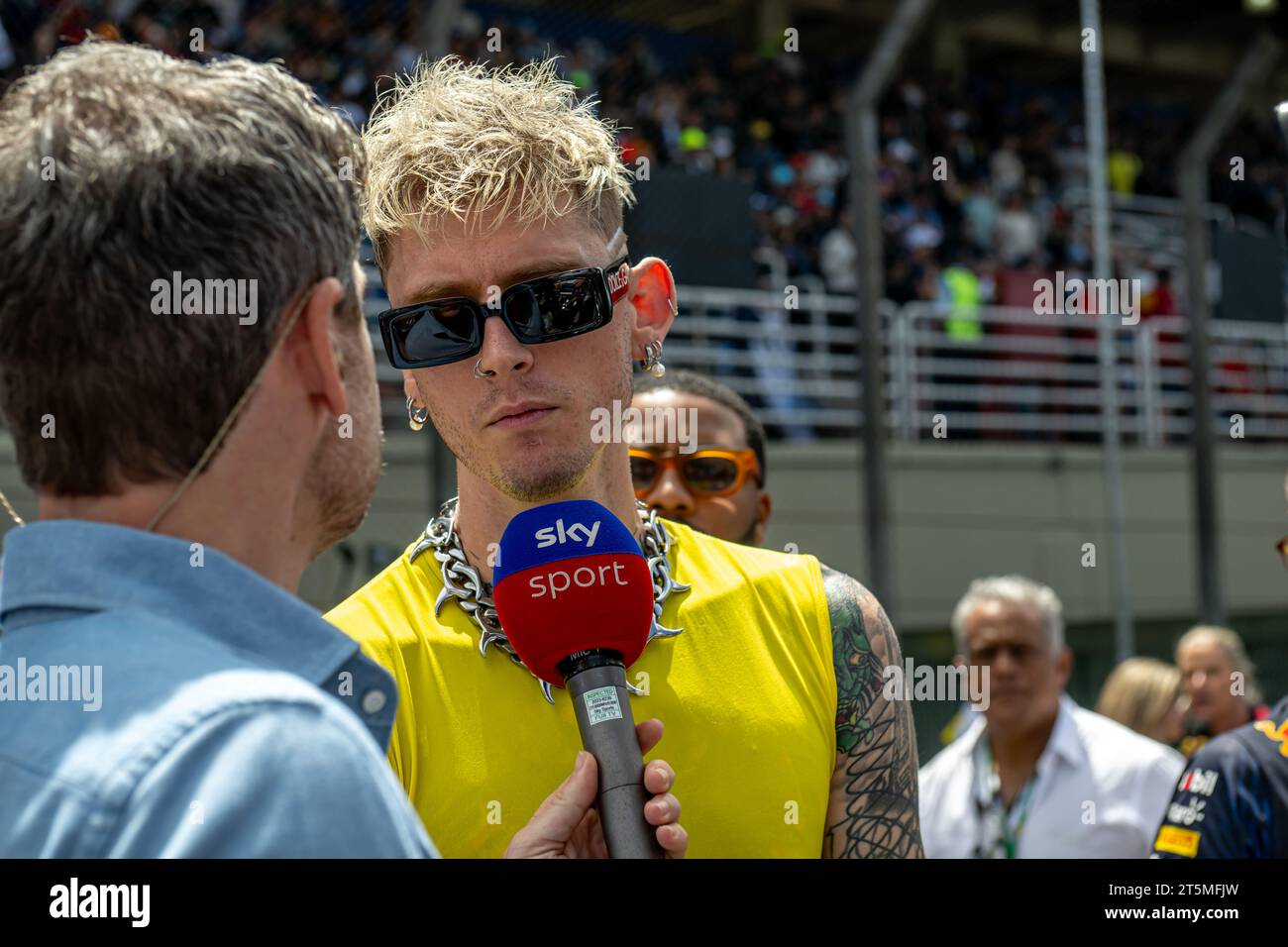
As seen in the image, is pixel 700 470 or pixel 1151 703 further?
pixel 1151 703

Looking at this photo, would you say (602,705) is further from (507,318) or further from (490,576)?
(507,318)

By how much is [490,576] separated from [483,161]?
0.51 metres

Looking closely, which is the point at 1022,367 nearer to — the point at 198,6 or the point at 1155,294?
the point at 1155,294

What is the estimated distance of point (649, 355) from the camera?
2236mm

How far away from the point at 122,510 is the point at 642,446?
219cm

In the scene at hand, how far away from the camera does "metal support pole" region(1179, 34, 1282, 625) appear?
739 centimetres

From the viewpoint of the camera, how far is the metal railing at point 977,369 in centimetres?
978

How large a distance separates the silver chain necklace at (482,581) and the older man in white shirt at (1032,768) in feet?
8.32

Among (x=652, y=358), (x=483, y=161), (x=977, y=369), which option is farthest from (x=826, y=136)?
(x=483, y=161)

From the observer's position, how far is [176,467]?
121cm

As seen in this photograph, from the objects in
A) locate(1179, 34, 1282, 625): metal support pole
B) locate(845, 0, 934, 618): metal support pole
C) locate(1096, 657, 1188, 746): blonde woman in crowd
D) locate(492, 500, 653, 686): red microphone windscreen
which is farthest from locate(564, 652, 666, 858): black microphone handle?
locate(1179, 34, 1282, 625): metal support pole

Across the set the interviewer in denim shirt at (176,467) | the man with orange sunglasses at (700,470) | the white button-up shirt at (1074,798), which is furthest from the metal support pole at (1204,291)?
the interviewer in denim shirt at (176,467)

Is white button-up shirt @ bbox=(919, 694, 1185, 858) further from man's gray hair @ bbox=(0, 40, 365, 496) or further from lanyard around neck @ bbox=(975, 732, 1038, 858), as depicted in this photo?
man's gray hair @ bbox=(0, 40, 365, 496)
